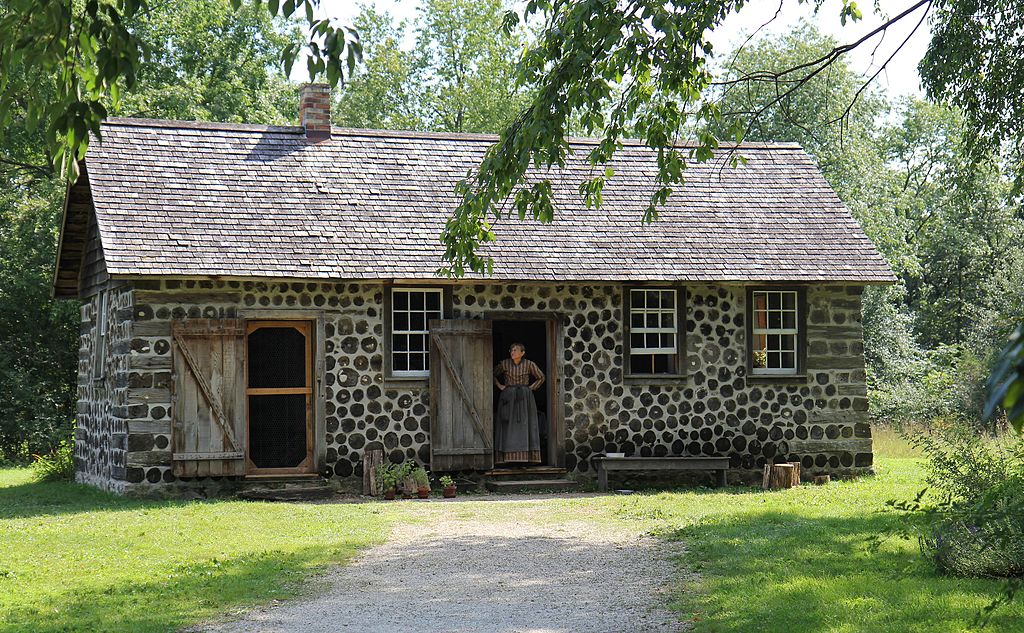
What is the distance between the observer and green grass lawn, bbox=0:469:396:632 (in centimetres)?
847

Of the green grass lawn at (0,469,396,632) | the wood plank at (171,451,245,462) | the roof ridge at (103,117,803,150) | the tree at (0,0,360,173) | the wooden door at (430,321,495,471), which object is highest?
the roof ridge at (103,117,803,150)

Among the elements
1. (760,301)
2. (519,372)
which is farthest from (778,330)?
(519,372)

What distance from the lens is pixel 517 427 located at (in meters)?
17.4

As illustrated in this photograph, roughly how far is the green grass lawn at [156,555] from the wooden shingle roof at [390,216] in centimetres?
320

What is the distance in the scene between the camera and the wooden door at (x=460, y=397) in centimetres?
1680

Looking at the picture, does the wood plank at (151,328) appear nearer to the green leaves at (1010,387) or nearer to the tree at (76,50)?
the tree at (76,50)

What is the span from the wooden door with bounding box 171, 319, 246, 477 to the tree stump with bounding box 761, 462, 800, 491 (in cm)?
730

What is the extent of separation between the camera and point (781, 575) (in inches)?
364

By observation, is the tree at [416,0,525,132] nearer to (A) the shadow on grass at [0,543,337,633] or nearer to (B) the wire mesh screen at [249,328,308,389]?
(B) the wire mesh screen at [249,328,308,389]

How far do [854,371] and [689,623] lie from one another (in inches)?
440

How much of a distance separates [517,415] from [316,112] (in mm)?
5819

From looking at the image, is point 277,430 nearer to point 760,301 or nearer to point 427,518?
point 427,518

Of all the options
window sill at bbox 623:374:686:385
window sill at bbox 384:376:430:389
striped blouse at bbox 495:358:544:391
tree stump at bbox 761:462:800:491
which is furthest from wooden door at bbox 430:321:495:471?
tree stump at bbox 761:462:800:491

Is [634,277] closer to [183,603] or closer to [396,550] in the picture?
[396,550]
